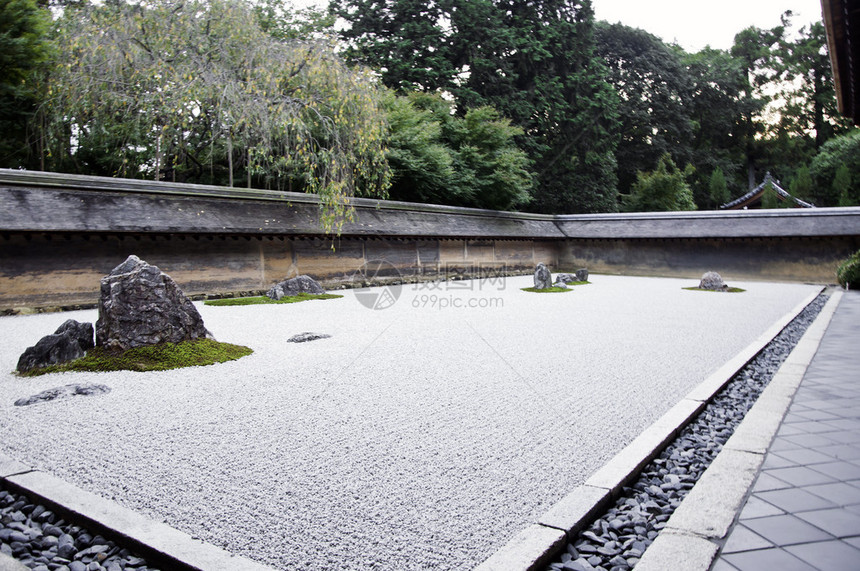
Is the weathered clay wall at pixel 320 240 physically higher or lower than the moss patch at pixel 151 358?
higher

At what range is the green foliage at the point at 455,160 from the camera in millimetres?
16422

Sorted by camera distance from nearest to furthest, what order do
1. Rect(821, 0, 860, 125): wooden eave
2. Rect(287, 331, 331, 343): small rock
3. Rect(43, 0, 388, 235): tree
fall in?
1. Rect(821, 0, 860, 125): wooden eave
2. Rect(287, 331, 331, 343): small rock
3. Rect(43, 0, 388, 235): tree

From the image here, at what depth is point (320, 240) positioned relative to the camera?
1244 cm

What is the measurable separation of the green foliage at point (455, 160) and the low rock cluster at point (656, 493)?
13596 mm

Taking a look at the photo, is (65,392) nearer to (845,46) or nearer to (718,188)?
(845,46)

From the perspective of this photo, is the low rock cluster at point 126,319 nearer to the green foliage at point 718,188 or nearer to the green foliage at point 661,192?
the green foliage at point 661,192

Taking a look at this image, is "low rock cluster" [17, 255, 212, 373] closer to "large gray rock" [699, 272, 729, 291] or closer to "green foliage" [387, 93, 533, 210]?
"green foliage" [387, 93, 533, 210]

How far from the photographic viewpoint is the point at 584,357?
5.15 m

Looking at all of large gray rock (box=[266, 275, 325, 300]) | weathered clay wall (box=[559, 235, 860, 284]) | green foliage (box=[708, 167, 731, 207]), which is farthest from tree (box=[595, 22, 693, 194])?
large gray rock (box=[266, 275, 325, 300])

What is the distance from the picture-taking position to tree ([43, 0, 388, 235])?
990cm

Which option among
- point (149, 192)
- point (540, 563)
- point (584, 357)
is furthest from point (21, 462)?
point (149, 192)

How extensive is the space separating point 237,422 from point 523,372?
243 cm

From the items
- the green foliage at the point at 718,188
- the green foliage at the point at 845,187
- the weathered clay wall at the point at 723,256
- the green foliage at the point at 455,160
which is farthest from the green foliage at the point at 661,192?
the green foliage at the point at 455,160

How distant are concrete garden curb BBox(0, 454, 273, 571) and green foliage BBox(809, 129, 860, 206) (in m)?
32.2
